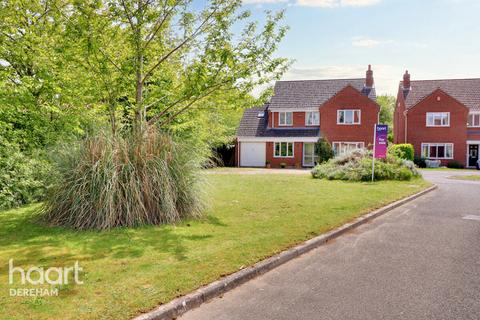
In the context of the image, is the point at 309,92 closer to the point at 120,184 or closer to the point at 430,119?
the point at 430,119

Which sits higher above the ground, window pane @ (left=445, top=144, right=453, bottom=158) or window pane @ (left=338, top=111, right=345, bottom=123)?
window pane @ (left=338, top=111, right=345, bottom=123)

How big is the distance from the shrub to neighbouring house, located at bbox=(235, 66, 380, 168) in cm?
74

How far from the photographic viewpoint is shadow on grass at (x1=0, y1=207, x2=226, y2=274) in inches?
234

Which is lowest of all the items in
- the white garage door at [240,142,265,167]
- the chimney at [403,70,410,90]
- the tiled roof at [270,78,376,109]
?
the white garage door at [240,142,265,167]

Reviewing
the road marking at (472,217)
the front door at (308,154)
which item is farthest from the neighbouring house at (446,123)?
the road marking at (472,217)

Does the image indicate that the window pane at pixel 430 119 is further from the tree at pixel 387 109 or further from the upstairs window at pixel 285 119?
the tree at pixel 387 109

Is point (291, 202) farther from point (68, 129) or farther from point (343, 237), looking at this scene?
point (68, 129)

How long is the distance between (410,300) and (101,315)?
3638mm

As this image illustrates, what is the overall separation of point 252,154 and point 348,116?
10030 mm

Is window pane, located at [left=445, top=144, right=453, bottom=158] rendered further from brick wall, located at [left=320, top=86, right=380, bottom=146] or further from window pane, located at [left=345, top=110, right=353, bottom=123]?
window pane, located at [left=345, top=110, right=353, bottom=123]

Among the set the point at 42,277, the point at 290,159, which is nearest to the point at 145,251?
the point at 42,277

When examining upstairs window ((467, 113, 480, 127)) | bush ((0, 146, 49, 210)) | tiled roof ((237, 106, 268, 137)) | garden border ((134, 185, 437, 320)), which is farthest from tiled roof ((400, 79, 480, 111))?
bush ((0, 146, 49, 210))

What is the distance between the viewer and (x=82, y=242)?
678cm

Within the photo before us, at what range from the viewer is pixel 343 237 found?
8.16 m
